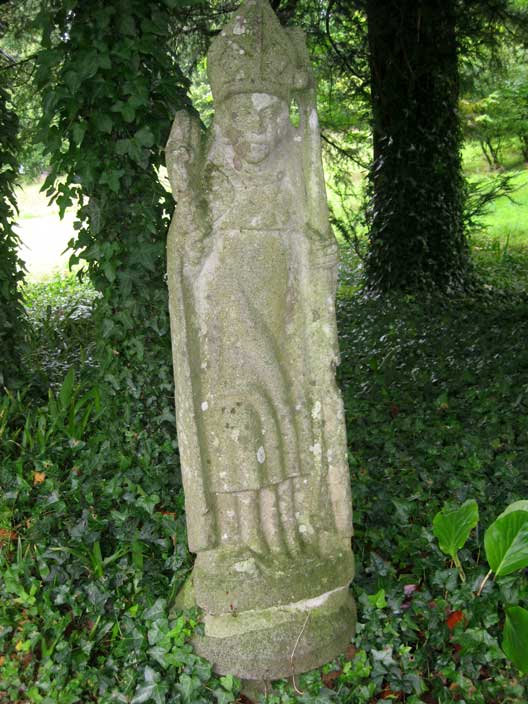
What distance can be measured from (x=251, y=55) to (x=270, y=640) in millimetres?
2506

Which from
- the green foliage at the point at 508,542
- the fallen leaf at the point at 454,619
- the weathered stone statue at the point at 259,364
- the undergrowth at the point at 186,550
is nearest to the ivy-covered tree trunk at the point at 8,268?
the undergrowth at the point at 186,550

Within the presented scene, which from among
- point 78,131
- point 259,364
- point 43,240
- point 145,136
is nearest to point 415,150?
point 145,136

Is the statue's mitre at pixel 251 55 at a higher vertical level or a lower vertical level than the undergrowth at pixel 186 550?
higher

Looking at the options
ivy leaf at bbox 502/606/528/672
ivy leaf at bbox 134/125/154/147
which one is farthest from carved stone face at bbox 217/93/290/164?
ivy leaf at bbox 502/606/528/672

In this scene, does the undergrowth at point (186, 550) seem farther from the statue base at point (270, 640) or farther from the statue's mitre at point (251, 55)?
the statue's mitre at point (251, 55)

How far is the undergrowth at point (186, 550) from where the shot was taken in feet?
9.36

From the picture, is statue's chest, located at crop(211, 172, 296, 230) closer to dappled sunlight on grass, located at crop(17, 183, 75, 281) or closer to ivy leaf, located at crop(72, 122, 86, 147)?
ivy leaf, located at crop(72, 122, 86, 147)

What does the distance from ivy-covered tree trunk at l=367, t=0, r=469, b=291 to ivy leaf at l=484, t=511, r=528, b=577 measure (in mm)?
5804

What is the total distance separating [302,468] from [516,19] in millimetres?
7202

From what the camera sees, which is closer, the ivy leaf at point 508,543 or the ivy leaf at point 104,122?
the ivy leaf at point 508,543

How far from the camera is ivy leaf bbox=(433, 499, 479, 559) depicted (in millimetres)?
3008

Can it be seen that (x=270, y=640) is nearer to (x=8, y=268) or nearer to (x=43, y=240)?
(x=8, y=268)

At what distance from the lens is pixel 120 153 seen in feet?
12.1

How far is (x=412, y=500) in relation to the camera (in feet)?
13.0
